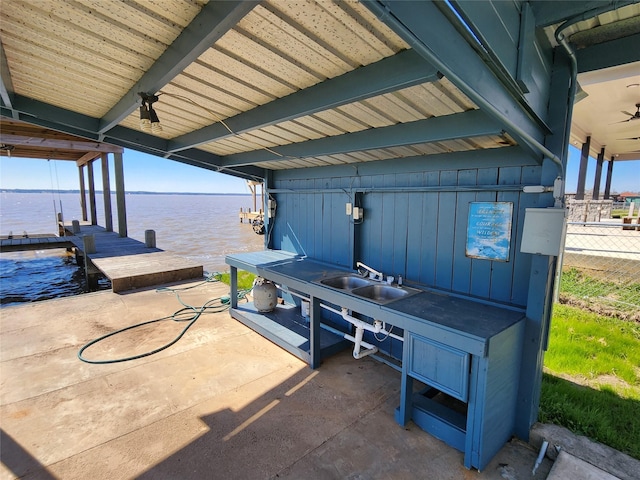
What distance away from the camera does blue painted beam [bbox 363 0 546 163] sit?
1.00m

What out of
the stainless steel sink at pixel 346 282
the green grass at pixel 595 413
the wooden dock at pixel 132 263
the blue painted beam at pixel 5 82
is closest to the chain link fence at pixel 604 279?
the green grass at pixel 595 413

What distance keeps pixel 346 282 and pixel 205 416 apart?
6.48 feet

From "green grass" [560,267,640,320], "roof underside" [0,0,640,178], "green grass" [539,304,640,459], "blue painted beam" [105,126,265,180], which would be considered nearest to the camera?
"roof underside" [0,0,640,178]

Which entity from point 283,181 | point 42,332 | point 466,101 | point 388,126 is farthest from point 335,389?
point 42,332

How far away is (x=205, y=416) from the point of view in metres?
2.62

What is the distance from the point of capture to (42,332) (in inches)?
160

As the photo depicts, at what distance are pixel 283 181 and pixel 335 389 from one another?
133 inches

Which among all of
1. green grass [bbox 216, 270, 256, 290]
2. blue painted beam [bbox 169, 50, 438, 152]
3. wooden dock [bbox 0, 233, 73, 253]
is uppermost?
blue painted beam [bbox 169, 50, 438, 152]

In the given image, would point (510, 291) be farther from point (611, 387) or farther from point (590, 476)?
point (611, 387)

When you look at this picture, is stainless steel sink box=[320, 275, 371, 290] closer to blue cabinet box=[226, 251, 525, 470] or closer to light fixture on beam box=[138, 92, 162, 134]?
blue cabinet box=[226, 251, 525, 470]

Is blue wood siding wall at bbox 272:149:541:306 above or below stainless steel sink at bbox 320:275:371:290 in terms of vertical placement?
above

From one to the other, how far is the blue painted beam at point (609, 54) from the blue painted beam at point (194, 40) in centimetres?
237

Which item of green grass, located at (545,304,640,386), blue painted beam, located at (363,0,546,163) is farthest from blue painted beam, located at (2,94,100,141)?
green grass, located at (545,304,640,386)

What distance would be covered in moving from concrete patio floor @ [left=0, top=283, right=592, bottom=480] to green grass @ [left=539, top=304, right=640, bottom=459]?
2.05 feet
